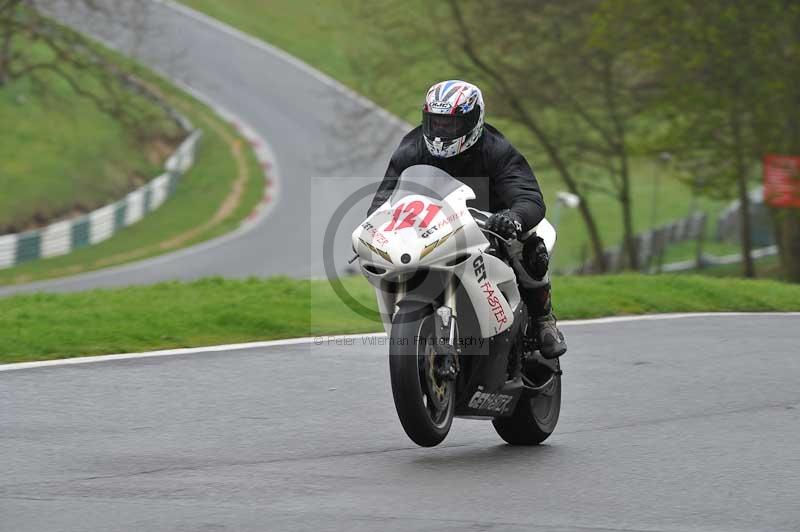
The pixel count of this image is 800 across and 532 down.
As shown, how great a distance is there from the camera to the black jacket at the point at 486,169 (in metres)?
6.95

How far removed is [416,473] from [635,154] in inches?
1047

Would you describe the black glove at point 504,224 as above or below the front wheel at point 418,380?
above

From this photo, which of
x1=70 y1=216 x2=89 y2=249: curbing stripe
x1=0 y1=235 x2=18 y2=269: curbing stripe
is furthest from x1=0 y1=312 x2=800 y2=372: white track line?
x1=70 y1=216 x2=89 y2=249: curbing stripe

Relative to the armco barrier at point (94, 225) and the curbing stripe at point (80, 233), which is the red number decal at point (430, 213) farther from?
the curbing stripe at point (80, 233)

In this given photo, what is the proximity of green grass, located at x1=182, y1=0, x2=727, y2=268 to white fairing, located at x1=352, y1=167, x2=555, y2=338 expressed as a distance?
2487 cm

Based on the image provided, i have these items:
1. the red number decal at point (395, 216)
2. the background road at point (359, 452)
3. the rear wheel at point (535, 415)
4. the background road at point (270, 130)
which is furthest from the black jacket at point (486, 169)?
the background road at point (270, 130)

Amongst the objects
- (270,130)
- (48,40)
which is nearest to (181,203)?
(270,130)

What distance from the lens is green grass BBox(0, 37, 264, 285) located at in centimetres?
3634

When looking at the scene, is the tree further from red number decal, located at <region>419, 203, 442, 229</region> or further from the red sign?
red number decal, located at <region>419, 203, 442, 229</region>

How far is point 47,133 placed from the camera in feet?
153

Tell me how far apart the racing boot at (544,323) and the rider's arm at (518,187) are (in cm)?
50

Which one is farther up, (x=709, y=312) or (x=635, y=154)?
(x=635, y=154)

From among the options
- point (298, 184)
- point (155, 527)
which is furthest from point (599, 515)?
point (298, 184)

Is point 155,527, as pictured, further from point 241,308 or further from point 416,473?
point 241,308
